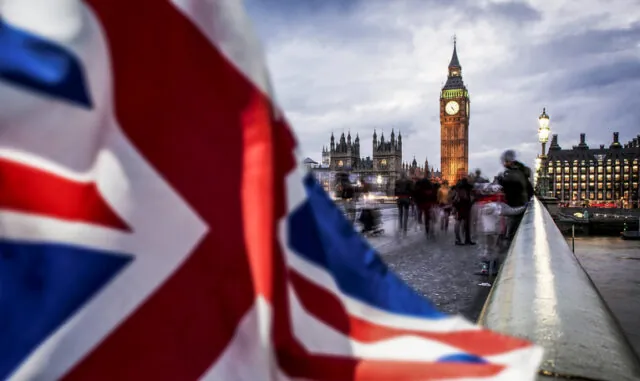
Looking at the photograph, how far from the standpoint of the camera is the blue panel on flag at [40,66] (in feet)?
2.53

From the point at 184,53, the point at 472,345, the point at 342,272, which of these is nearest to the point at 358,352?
the point at 342,272

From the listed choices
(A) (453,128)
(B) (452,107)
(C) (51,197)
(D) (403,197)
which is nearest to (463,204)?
(D) (403,197)

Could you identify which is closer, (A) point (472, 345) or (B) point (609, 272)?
(A) point (472, 345)

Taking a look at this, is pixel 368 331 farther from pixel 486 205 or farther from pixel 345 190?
pixel 345 190

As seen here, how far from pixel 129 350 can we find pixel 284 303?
36 cm

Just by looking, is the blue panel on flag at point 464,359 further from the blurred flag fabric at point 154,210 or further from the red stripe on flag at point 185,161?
the red stripe on flag at point 185,161

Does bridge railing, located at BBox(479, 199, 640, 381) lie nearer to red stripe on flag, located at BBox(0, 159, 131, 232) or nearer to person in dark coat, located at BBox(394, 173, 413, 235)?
red stripe on flag, located at BBox(0, 159, 131, 232)

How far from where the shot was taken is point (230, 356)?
955mm

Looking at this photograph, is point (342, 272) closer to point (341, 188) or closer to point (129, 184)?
point (129, 184)

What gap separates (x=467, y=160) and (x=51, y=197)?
387ft

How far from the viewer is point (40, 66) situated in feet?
2.59

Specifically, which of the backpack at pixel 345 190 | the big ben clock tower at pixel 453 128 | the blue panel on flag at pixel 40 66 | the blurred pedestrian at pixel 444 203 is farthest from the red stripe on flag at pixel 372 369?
the big ben clock tower at pixel 453 128

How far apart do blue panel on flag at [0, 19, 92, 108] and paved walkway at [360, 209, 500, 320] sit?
315 cm

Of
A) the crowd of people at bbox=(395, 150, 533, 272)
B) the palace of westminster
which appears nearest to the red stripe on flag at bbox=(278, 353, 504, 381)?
the crowd of people at bbox=(395, 150, 533, 272)
